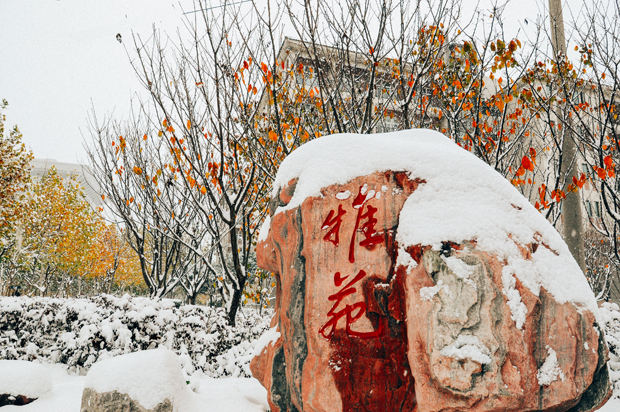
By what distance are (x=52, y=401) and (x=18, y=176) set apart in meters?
9.76

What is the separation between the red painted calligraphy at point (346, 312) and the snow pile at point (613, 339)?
338cm

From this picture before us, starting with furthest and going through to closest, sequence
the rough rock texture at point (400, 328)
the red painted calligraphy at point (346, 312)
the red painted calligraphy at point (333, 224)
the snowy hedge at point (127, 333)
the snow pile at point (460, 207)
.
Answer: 1. the snowy hedge at point (127, 333)
2. the red painted calligraphy at point (333, 224)
3. the red painted calligraphy at point (346, 312)
4. the snow pile at point (460, 207)
5. the rough rock texture at point (400, 328)

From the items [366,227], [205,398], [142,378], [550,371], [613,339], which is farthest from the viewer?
[613,339]

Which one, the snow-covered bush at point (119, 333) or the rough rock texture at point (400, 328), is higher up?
the rough rock texture at point (400, 328)

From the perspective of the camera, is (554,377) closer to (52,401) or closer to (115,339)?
(52,401)

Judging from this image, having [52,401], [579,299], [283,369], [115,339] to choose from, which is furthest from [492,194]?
[115,339]

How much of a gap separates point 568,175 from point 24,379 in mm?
6539

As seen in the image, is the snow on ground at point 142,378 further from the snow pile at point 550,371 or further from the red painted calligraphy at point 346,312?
the snow pile at point 550,371

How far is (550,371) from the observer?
1.85 m

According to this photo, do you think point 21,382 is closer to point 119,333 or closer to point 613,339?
point 119,333

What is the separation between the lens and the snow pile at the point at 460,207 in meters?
1.99

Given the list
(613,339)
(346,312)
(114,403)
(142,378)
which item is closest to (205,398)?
(142,378)

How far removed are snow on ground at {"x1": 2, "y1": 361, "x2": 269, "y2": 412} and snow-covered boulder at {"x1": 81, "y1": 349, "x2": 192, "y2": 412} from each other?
243 mm

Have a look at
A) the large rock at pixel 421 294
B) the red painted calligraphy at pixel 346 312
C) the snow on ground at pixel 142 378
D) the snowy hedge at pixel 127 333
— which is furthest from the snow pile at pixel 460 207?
the snowy hedge at pixel 127 333
